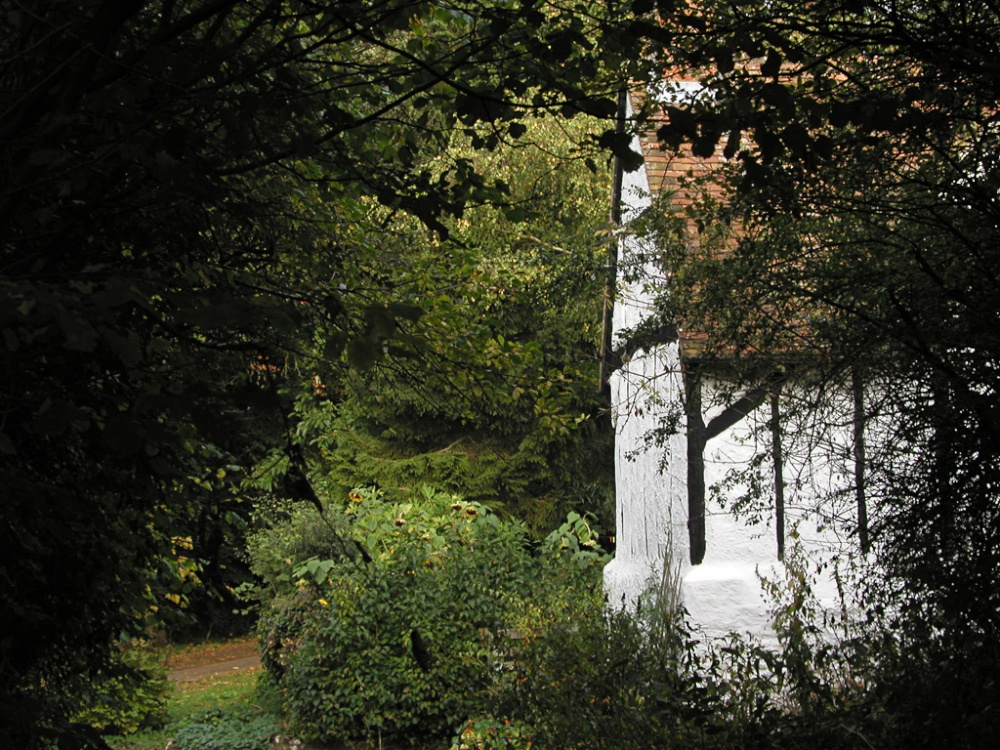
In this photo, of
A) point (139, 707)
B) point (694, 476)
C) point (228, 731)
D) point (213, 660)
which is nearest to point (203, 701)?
point (228, 731)

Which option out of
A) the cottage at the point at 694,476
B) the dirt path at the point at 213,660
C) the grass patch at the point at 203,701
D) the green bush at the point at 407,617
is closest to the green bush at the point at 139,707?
the grass patch at the point at 203,701

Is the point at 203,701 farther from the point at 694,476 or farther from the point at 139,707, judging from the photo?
the point at 694,476

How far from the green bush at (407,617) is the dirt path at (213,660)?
6.78 m

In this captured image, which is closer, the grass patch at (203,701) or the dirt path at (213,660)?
the grass patch at (203,701)

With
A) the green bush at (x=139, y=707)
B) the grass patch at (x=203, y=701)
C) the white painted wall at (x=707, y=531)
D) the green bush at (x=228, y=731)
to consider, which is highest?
the white painted wall at (x=707, y=531)

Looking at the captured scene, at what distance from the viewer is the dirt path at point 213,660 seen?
16656 mm

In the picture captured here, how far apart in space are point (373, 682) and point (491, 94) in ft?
24.1

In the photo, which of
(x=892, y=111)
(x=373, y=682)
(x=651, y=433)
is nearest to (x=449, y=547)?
(x=373, y=682)

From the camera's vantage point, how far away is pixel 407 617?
9656 mm

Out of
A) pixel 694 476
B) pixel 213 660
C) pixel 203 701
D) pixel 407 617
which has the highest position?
pixel 694 476

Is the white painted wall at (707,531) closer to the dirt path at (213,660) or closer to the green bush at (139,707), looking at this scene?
the green bush at (139,707)

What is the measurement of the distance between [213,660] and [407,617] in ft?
33.1

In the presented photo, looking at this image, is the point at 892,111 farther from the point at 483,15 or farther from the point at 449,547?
the point at 449,547

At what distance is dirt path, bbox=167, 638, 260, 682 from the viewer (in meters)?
16.7
